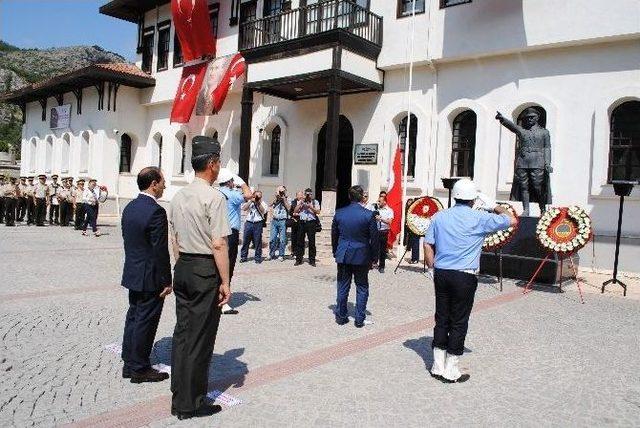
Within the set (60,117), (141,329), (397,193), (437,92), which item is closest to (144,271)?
(141,329)

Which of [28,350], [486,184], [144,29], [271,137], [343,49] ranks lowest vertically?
[28,350]

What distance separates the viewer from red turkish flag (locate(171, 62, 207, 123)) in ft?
69.4

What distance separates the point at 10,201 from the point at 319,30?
13.5 meters

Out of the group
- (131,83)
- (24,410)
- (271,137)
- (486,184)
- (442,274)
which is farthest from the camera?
(131,83)

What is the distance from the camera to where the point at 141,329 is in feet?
14.2

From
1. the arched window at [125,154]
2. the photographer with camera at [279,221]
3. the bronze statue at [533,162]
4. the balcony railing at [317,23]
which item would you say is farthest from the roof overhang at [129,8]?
the bronze statue at [533,162]

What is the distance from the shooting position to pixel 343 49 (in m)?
15.0

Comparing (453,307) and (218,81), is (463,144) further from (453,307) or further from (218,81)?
(453,307)

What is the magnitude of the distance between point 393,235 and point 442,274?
964 cm

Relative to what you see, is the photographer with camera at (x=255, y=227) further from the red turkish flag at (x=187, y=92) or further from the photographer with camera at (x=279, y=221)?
the red turkish flag at (x=187, y=92)

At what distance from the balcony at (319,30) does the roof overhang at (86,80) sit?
8.68 m

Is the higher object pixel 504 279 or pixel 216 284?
pixel 216 284

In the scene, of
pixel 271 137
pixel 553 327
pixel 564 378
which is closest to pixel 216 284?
pixel 564 378

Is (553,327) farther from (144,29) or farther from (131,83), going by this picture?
(144,29)
